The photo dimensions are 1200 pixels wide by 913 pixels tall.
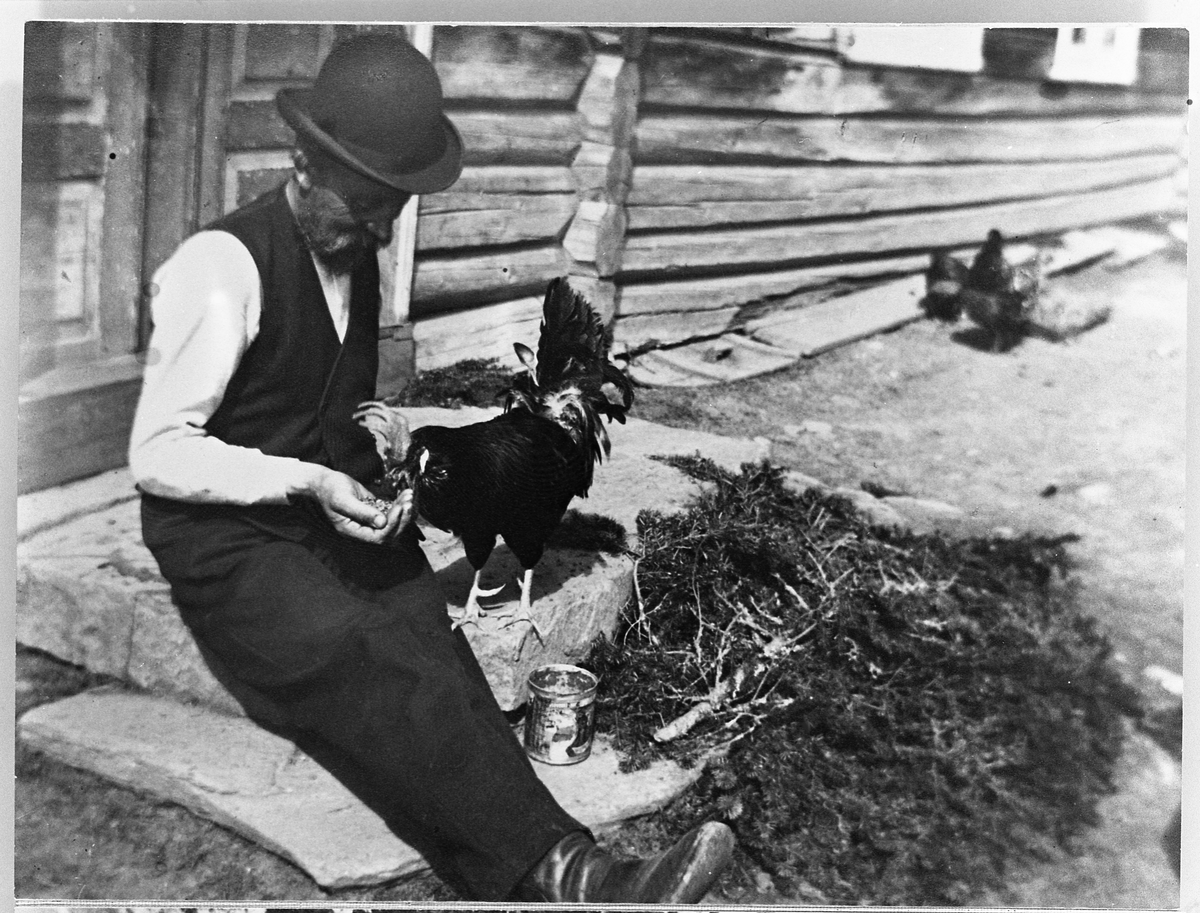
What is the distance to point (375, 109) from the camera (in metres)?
3.28

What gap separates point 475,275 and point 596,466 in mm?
793

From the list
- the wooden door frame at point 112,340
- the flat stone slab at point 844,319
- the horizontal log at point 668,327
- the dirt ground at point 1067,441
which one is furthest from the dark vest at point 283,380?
the flat stone slab at point 844,319

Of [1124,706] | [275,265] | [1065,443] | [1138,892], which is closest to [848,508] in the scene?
[1065,443]

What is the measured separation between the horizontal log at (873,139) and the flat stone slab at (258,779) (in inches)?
83.7

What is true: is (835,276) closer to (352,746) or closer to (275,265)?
(275,265)

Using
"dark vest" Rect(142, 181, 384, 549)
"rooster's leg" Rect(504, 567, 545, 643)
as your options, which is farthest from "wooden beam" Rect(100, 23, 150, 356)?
"rooster's leg" Rect(504, 567, 545, 643)

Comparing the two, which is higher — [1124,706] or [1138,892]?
[1124,706]

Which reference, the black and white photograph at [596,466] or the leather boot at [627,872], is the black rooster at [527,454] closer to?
the black and white photograph at [596,466]

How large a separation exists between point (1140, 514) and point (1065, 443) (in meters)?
0.35

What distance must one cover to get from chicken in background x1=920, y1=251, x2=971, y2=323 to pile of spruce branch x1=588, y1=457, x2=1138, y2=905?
891 mm

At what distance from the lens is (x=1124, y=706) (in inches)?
148

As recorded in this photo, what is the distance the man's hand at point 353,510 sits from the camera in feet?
10.8

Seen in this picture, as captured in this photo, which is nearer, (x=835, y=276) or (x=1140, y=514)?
(x=1140, y=514)

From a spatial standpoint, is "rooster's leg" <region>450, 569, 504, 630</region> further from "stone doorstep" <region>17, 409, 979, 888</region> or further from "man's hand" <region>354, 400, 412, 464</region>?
"man's hand" <region>354, 400, 412, 464</region>
